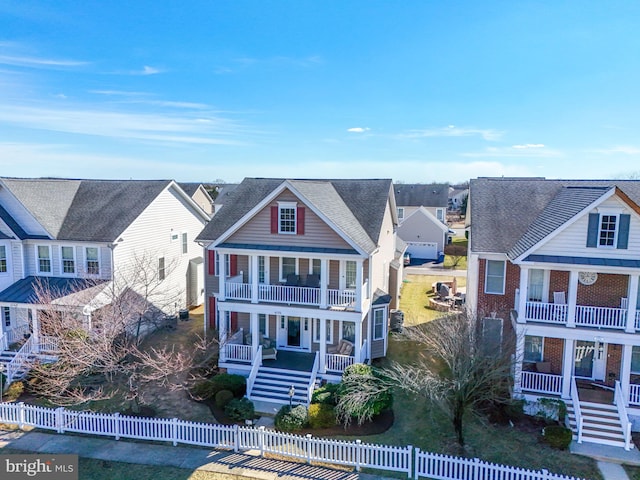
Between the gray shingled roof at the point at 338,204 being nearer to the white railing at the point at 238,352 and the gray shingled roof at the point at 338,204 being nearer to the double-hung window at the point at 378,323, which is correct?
the double-hung window at the point at 378,323

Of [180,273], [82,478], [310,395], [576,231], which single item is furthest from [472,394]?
[180,273]

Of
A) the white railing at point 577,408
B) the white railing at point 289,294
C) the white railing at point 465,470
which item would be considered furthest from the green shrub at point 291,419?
the white railing at point 577,408

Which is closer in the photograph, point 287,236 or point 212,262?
point 287,236

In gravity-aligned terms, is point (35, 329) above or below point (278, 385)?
above

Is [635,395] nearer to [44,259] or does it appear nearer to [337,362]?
[337,362]

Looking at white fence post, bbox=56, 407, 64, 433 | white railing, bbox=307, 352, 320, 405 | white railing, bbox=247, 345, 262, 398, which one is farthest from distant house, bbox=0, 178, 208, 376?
white railing, bbox=307, 352, 320, 405

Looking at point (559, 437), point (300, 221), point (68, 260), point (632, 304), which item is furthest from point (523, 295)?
point (68, 260)
